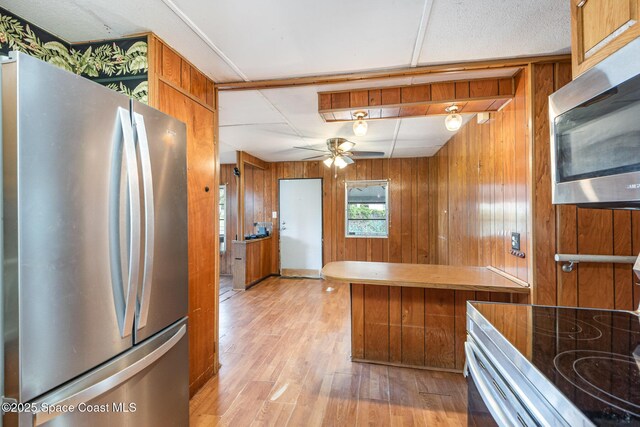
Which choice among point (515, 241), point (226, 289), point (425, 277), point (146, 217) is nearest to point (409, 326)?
point (425, 277)

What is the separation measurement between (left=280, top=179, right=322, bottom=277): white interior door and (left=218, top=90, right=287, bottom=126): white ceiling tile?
2.61 metres

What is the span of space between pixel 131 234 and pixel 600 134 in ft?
5.43

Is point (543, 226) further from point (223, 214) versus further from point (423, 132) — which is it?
point (223, 214)

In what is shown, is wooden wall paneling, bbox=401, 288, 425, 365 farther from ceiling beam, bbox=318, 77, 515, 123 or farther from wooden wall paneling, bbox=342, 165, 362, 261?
wooden wall paneling, bbox=342, 165, 362, 261

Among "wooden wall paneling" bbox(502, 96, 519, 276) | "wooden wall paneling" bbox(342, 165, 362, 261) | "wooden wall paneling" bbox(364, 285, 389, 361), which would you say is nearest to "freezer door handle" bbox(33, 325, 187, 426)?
"wooden wall paneling" bbox(364, 285, 389, 361)

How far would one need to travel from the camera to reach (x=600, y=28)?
38.1 inches

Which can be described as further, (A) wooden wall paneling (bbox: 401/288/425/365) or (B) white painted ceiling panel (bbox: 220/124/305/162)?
(B) white painted ceiling panel (bbox: 220/124/305/162)

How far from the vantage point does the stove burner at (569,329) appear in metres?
1.04

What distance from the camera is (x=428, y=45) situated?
1.77 meters

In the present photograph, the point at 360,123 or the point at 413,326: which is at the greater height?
the point at 360,123

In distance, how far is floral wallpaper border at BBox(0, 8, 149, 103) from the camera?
5.35 ft

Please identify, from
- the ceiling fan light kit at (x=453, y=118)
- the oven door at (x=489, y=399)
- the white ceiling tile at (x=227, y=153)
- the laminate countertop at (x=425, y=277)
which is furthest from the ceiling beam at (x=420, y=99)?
the white ceiling tile at (x=227, y=153)

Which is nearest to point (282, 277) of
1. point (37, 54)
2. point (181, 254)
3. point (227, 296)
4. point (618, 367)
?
point (227, 296)

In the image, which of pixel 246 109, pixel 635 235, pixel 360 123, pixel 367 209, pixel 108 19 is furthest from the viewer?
pixel 367 209
